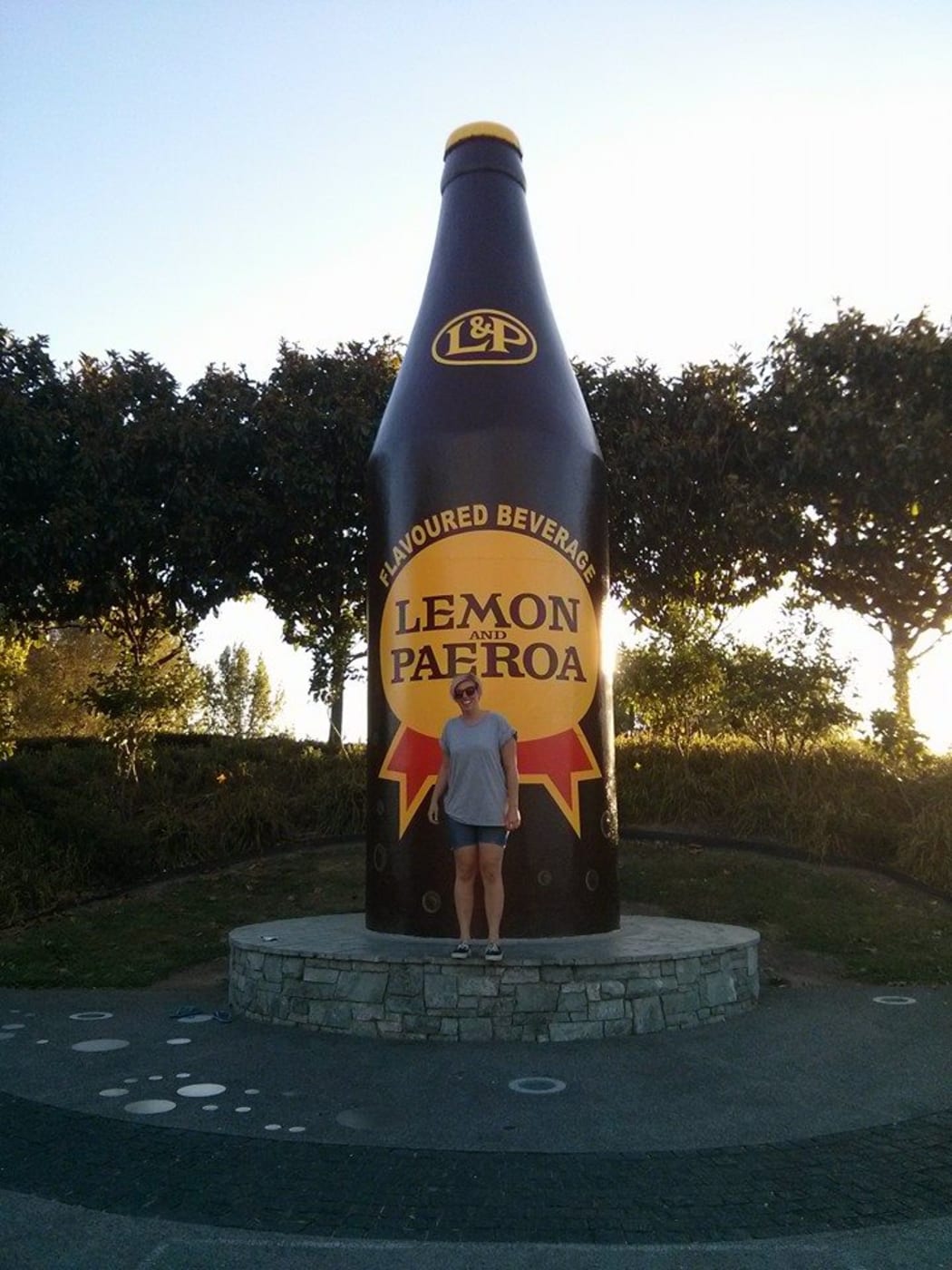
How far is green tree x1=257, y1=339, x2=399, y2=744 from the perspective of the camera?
51.1 ft

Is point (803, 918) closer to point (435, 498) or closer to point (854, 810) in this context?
point (854, 810)

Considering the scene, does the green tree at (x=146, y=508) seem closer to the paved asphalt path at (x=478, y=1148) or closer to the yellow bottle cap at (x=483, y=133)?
the yellow bottle cap at (x=483, y=133)

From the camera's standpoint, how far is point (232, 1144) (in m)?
4.75

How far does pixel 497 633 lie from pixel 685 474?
8050 mm

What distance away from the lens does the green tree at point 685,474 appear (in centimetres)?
1534

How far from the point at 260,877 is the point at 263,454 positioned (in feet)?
21.5

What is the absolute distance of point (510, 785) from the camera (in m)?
7.71

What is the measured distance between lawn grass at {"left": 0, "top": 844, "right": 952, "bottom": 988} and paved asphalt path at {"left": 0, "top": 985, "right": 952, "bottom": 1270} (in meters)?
2.73

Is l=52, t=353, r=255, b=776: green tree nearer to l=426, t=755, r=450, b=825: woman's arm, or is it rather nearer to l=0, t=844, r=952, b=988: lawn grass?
l=0, t=844, r=952, b=988: lawn grass

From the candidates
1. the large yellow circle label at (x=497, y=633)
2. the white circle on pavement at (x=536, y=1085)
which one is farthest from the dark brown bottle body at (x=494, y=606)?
the white circle on pavement at (x=536, y=1085)

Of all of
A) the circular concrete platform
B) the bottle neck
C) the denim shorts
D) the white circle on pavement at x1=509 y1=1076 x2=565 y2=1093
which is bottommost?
the white circle on pavement at x1=509 y1=1076 x2=565 y2=1093

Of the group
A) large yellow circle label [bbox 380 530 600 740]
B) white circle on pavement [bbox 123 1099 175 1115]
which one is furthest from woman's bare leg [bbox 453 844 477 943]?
white circle on pavement [bbox 123 1099 175 1115]

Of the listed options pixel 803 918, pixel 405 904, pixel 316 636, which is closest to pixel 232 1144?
pixel 405 904

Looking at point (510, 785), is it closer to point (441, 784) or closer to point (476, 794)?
point (476, 794)
